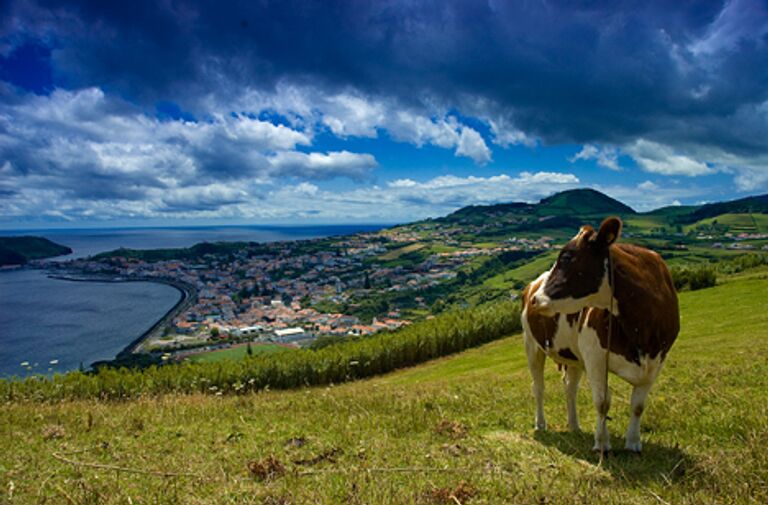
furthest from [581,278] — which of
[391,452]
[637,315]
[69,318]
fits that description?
[69,318]

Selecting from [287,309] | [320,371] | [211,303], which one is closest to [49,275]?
[211,303]

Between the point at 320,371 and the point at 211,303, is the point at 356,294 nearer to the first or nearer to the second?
the point at 211,303

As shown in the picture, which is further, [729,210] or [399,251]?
[399,251]

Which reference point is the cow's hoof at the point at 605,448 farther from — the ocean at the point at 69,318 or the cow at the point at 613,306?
the ocean at the point at 69,318

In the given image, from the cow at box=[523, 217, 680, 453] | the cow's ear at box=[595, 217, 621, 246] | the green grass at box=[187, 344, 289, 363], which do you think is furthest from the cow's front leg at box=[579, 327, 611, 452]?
the green grass at box=[187, 344, 289, 363]

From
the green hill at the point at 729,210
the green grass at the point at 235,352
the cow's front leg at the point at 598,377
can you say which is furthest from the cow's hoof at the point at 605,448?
the green hill at the point at 729,210

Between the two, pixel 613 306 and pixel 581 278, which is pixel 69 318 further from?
pixel 613 306
